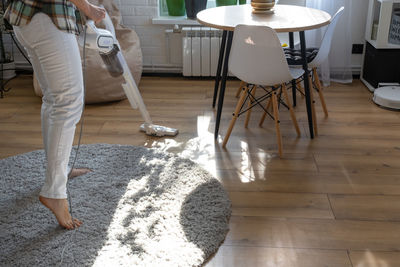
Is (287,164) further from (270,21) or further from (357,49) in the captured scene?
(357,49)

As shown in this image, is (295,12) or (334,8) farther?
(334,8)

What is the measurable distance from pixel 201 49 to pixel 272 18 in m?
1.20

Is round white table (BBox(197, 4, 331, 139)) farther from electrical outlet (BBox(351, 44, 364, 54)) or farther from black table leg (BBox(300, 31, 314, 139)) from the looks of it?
electrical outlet (BBox(351, 44, 364, 54))

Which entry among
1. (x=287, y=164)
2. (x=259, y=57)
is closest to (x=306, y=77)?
(x=259, y=57)

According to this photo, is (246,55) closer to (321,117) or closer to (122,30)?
(321,117)

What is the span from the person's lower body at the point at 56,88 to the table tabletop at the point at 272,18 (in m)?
1.08

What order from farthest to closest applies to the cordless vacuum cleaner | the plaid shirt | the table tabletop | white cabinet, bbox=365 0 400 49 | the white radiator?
the white radiator < white cabinet, bbox=365 0 400 49 < the table tabletop < the cordless vacuum cleaner < the plaid shirt

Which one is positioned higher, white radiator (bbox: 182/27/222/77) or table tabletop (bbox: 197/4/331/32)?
table tabletop (bbox: 197/4/331/32)

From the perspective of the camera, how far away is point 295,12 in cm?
307

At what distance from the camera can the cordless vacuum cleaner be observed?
230 cm

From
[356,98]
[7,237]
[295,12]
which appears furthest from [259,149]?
[7,237]

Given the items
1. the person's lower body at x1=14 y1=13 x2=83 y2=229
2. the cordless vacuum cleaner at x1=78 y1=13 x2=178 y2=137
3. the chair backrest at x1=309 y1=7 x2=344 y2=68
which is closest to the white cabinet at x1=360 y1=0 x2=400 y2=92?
the chair backrest at x1=309 y1=7 x2=344 y2=68

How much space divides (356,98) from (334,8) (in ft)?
2.28

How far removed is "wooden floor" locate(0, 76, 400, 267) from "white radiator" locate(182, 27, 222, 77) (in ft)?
0.43
